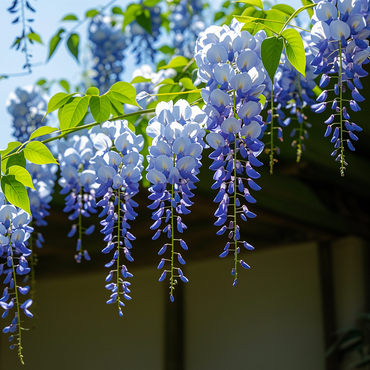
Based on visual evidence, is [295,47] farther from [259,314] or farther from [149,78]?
[259,314]

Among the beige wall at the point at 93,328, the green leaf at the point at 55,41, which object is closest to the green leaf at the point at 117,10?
the green leaf at the point at 55,41

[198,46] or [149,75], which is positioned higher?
[149,75]

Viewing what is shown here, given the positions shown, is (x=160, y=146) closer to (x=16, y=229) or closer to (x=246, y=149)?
(x=246, y=149)

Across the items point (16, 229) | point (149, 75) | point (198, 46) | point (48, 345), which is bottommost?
point (48, 345)

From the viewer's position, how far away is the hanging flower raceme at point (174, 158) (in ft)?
2.64

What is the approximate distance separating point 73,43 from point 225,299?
2653mm

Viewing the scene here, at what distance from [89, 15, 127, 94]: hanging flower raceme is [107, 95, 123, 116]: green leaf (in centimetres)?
122

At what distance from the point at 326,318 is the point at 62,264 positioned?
81.2 inches

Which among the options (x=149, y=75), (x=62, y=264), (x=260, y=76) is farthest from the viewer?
(x=62, y=264)

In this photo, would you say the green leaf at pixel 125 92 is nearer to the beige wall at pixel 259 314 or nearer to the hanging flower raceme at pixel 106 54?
the hanging flower raceme at pixel 106 54

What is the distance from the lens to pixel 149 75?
163 centimetres

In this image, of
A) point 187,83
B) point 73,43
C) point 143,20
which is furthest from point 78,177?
point 143,20

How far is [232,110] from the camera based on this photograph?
Answer: 0.80m

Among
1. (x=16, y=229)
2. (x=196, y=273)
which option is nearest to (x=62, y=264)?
(x=196, y=273)
